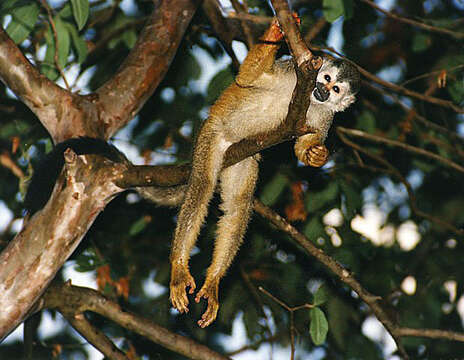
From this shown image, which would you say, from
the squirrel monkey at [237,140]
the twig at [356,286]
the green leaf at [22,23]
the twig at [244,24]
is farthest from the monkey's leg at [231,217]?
the green leaf at [22,23]

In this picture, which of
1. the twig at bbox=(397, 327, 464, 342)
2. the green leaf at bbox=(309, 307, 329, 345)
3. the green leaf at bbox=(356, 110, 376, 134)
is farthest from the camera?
the green leaf at bbox=(356, 110, 376, 134)

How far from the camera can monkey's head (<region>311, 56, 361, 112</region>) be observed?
11.1 feet

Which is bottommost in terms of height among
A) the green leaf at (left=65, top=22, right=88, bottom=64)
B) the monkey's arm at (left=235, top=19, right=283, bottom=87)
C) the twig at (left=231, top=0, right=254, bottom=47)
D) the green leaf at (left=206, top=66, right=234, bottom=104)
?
the green leaf at (left=206, top=66, right=234, bottom=104)

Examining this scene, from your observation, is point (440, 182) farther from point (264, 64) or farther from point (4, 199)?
point (4, 199)

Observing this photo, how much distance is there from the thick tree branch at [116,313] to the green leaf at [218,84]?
159cm

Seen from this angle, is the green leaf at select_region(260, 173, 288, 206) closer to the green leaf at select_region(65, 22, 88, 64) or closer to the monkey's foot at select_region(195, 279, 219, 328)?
the monkey's foot at select_region(195, 279, 219, 328)

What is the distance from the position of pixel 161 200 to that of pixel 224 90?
34.1 inches

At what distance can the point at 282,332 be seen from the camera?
4805 millimetres

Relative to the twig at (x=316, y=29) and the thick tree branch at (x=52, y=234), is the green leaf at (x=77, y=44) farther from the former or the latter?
the twig at (x=316, y=29)

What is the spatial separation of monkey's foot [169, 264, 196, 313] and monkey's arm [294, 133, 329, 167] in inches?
38.6

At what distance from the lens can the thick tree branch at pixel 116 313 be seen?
3.22 m

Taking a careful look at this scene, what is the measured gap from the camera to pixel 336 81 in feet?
11.2

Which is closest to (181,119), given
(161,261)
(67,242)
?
(161,261)

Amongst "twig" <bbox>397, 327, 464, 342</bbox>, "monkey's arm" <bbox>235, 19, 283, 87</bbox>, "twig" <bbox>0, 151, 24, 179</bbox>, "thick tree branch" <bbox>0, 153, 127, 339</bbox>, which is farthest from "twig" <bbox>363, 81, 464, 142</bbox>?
"twig" <bbox>0, 151, 24, 179</bbox>
